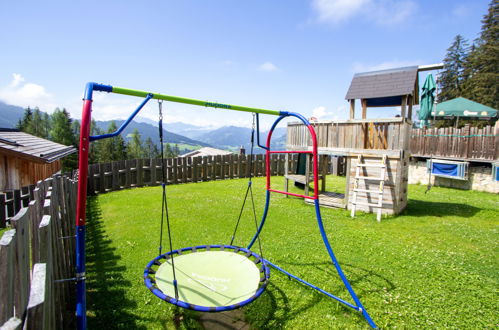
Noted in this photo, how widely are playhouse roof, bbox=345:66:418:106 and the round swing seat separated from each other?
7691mm

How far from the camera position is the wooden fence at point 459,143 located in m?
12.1

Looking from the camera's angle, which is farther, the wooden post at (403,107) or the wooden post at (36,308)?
the wooden post at (403,107)

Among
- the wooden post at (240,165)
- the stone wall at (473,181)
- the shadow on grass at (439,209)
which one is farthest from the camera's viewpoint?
the wooden post at (240,165)

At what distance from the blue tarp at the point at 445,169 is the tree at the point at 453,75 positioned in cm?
3285

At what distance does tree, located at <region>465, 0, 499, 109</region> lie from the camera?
111ft

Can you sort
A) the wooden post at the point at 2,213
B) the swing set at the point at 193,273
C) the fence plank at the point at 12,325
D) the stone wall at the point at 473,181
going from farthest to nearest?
the stone wall at the point at 473,181, the wooden post at the point at 2,213, the swing set at the point at 193,273, the fence plank at the point at 12,325

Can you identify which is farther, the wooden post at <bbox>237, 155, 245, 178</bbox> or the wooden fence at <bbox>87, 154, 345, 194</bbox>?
the wooden post at <bbox>237, 155, 245, 178</bbox>

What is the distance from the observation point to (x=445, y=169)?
520 inches

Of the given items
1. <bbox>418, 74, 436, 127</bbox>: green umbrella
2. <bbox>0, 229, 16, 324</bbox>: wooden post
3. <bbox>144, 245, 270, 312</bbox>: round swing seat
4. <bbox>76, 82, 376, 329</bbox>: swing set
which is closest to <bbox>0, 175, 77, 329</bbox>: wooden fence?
<bbox>0, 229, 16, 324</bbox>: wooden post

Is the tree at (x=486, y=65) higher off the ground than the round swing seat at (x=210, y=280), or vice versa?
the tree at (x=486, y=65)

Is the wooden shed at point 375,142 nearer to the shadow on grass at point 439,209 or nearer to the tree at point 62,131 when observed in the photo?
the shadow on grass at point 439,209

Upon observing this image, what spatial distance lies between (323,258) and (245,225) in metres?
2.59

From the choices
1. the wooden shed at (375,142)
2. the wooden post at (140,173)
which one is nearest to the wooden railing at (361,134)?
the wooden shed at (375,142)

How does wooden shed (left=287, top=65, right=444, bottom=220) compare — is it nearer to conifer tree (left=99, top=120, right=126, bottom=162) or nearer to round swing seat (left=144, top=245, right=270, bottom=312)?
round swing seat (left=144, top=245, right=270, bottom=312)
